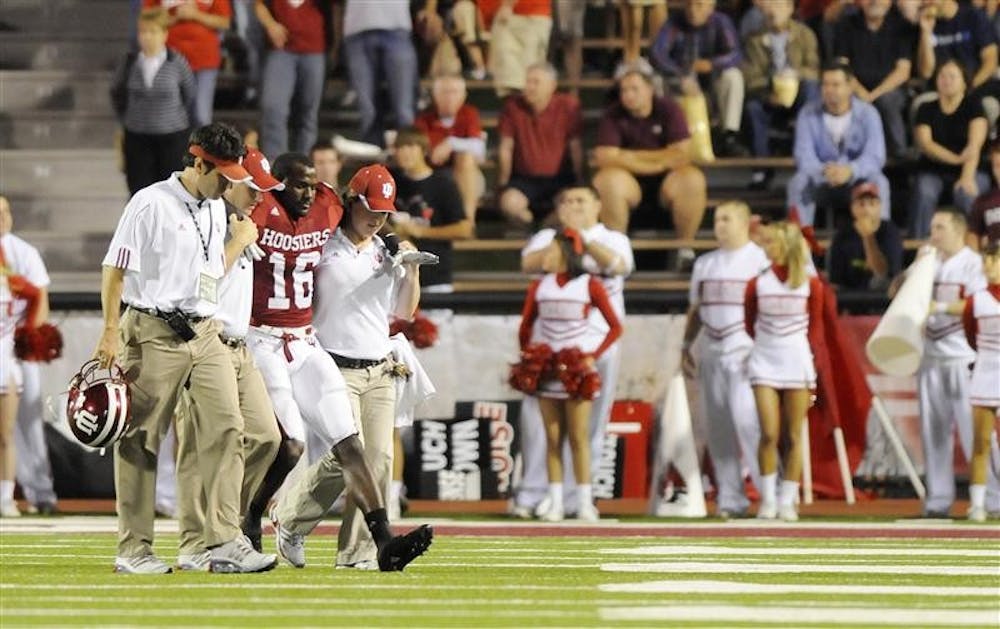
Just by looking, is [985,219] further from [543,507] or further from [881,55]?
[543,507]

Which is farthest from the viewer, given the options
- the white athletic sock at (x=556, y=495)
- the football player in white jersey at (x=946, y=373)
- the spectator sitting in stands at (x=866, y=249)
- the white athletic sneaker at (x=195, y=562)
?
the spectator sitting in stands at (x=866, y=249)

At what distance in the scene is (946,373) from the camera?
15172 mm

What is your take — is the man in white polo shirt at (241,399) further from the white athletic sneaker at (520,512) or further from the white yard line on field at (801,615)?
the white athletic sneaker at (520,512)

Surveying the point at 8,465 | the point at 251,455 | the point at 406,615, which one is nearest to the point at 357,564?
the point at 251,455

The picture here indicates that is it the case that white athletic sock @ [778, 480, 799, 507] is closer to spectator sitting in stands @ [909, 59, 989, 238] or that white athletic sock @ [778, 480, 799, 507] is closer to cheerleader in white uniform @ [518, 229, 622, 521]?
cheerleader in white uniform @ [518, 229, 622, 521]

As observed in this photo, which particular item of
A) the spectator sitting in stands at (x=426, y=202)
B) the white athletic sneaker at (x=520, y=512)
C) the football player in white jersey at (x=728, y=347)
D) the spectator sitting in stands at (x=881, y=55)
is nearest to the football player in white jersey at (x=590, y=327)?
the white athletic sneaker at (x=520, y=512)

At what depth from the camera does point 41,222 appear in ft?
62.1

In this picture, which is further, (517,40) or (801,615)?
(517,40)

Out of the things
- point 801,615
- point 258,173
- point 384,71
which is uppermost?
point 384,71

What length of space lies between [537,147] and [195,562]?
8122 mm

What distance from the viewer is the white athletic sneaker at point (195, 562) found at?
9.70 metres

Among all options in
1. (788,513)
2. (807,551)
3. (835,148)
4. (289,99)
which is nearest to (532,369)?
(788,513)

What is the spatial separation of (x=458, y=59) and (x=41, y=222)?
3.42m

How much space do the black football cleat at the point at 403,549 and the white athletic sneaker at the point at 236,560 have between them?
1.48 ft
